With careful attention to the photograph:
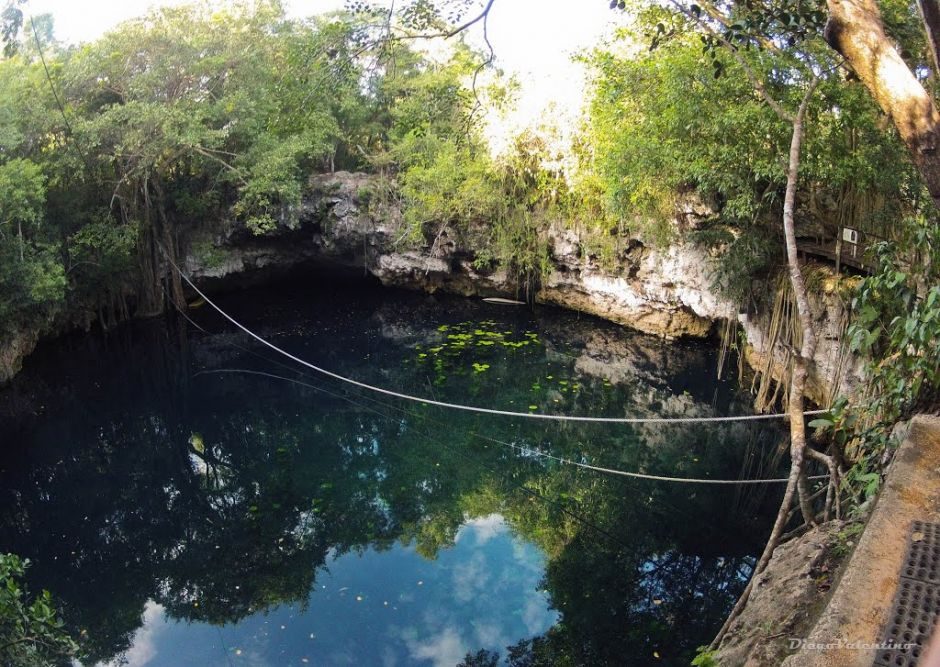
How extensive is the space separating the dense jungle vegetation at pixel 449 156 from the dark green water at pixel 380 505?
5.52 feet

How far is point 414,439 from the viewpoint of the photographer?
30.3 feet

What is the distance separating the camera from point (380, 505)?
25.4 feet

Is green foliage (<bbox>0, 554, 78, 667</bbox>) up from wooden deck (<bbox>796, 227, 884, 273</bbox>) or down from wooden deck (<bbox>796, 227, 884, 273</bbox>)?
down

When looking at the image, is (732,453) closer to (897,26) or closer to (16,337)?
(897,26)

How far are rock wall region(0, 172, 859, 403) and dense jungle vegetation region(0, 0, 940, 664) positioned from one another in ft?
1.14

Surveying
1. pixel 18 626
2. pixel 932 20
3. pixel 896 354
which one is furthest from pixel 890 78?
pixel 18 626

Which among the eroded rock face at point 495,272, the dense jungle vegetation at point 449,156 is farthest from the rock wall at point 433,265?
the dense jungle vegetation at point 449,156

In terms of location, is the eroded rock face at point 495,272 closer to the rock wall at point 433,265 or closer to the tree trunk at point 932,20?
the rock wall at point 433,265

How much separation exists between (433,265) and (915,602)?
13.8 metres

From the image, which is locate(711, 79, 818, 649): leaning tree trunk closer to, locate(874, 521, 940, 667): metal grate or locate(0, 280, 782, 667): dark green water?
locate(874, 521, 940, 667): metal grate

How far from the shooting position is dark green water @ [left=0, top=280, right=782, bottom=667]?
225 inches

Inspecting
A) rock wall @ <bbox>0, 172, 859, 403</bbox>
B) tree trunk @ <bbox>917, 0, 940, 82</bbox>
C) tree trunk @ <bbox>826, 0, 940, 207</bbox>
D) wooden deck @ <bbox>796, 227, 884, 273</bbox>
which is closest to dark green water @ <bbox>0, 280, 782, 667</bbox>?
rock wall @ <bbox>0, 172, 859, 403</bbox>

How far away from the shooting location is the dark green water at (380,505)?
18.7ft

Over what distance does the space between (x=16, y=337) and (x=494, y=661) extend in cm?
982
